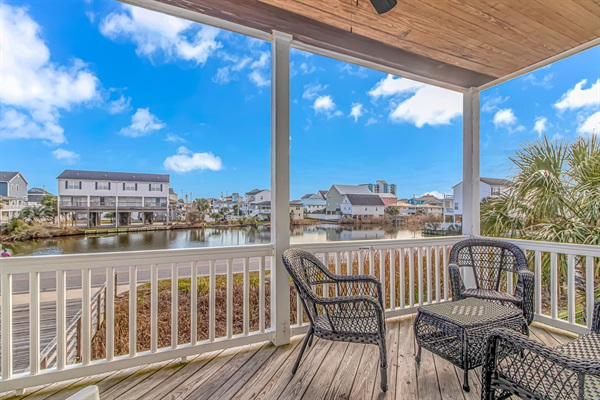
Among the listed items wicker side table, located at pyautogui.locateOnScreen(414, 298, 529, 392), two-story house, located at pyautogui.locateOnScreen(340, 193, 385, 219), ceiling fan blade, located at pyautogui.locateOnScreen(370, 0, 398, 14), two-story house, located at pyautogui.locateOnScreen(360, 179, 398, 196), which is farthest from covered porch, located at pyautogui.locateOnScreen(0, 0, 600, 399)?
two-story house, located at pyautogui.locateOnScreen(360, 179, 398, 196)

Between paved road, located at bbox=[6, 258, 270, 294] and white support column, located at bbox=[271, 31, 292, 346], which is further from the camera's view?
white support column, located at bbox=[271, 31, 292, 346]

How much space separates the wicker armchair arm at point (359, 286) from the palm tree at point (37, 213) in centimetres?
220

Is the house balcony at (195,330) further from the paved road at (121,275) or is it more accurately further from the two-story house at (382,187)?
the two-story house at (382,187)

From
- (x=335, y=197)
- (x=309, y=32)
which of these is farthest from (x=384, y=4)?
(x=335, y=197)

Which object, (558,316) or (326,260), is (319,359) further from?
(558,316)

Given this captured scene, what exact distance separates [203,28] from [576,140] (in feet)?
12.9

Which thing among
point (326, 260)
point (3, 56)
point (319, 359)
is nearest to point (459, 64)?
point (326, 260)

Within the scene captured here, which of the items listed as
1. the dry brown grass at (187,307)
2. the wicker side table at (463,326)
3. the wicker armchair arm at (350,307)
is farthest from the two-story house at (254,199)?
the wicker side table at (463,326)

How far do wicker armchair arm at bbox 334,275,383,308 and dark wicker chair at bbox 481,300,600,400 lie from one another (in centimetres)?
92

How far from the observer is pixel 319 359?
235 cm

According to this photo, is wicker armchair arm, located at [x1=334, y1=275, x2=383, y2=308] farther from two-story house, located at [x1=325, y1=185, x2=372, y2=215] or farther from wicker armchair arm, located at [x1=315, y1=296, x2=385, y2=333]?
two-story house, located at [x1=325, y1=185, x2=372, y2=215]

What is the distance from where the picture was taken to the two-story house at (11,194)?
196 centimetres

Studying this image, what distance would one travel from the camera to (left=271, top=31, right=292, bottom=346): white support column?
259cm

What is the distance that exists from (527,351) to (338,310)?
117cm
